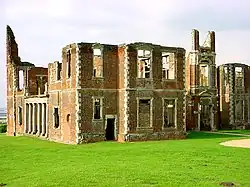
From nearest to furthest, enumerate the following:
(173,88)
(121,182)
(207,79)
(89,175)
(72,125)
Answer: (121,182)
(89,175)
(72,125)
(173,88)
(207,79)

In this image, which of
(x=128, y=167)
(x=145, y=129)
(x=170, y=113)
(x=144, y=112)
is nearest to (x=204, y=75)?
(x=170, y=113)

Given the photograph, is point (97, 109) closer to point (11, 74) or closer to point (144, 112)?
point (144, 112)

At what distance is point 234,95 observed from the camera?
5016cm

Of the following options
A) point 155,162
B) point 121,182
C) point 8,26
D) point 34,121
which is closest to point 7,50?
point 8,26

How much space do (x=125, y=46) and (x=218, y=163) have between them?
15.9 meters

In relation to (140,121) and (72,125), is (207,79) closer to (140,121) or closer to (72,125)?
(140,121)

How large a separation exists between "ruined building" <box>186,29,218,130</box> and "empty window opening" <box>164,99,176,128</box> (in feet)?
24.4

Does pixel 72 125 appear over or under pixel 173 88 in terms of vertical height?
under

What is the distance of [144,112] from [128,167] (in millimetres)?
15664

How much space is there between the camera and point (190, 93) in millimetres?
46344

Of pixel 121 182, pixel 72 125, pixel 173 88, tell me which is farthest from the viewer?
pixel 173 88

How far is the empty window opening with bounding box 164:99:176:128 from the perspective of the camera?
120 feet

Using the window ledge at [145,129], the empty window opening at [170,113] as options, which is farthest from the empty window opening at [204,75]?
the window ledge at [145,129]

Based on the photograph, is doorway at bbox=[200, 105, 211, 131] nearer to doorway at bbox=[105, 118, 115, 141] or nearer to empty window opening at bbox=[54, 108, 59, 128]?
doorway at bbox=[105, 118, 115, 141]
